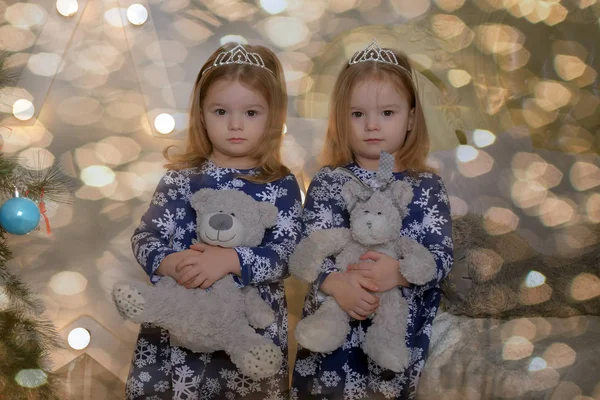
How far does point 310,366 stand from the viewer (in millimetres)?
1551

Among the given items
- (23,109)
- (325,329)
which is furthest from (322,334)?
(23,109)

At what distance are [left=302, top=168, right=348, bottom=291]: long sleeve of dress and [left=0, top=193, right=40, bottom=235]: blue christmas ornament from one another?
57 cm

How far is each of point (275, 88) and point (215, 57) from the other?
0.16 meters

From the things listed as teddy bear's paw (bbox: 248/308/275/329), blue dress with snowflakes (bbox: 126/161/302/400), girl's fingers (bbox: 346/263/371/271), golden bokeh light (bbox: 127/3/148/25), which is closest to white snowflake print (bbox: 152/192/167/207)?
blue dress with snowflakes (bbox: 126/161/302/400)

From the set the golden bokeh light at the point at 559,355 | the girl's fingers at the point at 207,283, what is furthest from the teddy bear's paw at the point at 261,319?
the golden bokeh light at the point at 559,355

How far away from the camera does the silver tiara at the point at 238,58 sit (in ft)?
5.29

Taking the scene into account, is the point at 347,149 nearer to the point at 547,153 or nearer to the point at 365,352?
the point at 365,352

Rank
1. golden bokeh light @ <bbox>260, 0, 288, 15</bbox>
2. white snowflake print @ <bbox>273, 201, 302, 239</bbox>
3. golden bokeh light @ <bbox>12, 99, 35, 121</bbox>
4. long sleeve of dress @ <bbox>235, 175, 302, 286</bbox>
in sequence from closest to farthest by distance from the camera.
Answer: long sleeve of dress @ <bbox>235, 175, 302, 286</bbox>
white snowflake print @ <bbox>273, 201, 302, 239</bbox>
golden bokeh light @ <bbox>12, 99, 35, 121</bbox>
golden bokeh light @ <bbox>260, 0, 288, 15</bbox>

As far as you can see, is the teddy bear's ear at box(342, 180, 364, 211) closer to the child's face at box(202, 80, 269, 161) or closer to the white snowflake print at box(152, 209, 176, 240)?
the child's face at box(202, 80, 269, 161)

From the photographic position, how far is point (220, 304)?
1391 millimetres

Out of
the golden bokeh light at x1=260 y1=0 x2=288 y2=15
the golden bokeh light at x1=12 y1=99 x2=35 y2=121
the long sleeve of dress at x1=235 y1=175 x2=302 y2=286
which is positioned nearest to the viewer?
the long sleeve of dress at x1=235 y1=175 x2=302 y2=286

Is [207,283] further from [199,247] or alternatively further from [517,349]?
[517,349]

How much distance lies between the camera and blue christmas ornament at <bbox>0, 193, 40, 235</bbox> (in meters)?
1.42

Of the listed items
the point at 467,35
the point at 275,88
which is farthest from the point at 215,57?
the point at 467,35
